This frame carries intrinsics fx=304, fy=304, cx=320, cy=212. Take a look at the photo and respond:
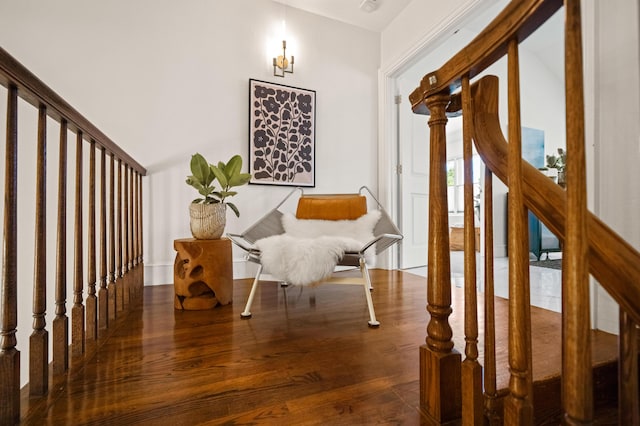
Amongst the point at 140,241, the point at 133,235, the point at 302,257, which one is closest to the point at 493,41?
the point at 302,257

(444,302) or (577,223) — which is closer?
(577,223)

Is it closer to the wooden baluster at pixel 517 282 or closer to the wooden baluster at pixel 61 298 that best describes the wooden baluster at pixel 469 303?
the wooden baluster at pixel 517 282

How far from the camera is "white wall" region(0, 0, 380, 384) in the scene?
207cm

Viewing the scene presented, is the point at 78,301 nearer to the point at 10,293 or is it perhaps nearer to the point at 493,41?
the point at 10,293

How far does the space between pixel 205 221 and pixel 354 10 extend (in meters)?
2.38

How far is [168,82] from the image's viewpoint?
93.7 inches

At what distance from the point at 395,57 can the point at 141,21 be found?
2129 mm

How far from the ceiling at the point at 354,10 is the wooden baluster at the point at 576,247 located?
9.16ft

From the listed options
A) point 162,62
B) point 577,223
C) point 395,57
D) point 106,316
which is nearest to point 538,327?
point 577,223

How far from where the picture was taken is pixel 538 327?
137 cm

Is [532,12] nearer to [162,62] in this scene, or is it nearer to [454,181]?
[162,62]

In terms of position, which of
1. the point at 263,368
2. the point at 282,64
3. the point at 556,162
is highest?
the point at 282,64

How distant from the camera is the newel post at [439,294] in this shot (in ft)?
2.48

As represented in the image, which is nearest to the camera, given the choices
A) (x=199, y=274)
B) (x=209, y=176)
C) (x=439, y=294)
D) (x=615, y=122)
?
(x=439, y=294)
